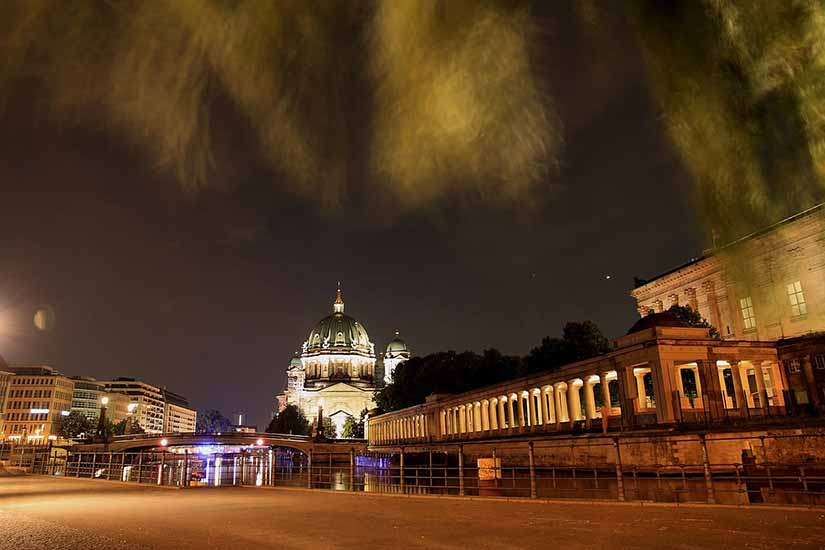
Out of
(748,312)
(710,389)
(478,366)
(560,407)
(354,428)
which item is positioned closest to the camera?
(710,389)

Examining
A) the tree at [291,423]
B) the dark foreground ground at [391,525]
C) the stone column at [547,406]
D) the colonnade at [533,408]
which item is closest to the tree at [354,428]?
the tree at [291,423]

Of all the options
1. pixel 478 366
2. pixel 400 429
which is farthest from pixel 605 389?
pixel 400 429

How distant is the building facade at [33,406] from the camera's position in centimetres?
13600

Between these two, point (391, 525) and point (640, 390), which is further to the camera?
point (640, 390)

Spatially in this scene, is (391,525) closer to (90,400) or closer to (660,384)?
(660,384)

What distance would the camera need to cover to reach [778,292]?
54.8m

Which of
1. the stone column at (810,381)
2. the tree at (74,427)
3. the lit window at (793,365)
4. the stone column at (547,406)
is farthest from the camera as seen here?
the tree at (74,427)

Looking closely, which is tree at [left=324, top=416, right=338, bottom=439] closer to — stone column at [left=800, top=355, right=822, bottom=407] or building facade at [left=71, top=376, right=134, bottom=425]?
building facade at [left=71, top=376, right=134, bottom=425]

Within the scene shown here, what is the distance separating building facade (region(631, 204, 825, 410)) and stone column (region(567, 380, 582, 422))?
16.1 metres

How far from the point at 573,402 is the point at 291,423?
11233cm

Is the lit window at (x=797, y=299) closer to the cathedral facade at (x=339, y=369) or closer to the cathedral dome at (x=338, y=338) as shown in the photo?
the cathedral facade at (x=339, y=369)

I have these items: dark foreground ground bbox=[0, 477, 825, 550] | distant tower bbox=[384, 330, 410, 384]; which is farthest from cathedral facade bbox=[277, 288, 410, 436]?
dark foreground ground bbox=[0, 477, 825, 550]

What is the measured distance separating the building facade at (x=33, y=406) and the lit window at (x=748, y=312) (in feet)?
475

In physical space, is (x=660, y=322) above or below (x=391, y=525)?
above
